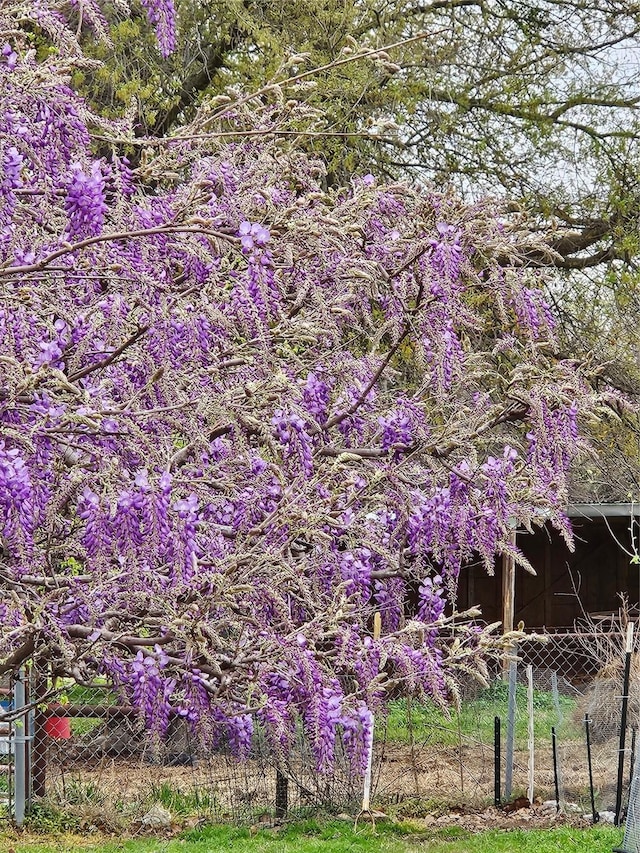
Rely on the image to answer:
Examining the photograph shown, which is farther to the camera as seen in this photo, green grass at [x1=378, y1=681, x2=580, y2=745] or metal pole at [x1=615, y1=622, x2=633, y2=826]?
green grass at [x1=378, y1=681, x2=580, y2=745]

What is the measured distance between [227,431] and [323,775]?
3464 mm

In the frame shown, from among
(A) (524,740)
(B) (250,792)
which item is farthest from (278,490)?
(A) (524,740)

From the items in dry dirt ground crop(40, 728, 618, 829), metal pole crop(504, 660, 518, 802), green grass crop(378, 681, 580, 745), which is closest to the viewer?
dry dirt ground crop(40, 728, 618, 829)

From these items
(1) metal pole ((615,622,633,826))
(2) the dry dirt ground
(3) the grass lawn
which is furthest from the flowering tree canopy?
(2) the dry dirt ground

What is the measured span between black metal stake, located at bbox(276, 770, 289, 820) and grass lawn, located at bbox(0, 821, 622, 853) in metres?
0.18

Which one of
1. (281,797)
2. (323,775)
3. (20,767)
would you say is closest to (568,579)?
(281,797)

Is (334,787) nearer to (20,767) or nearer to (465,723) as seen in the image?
(20,767)

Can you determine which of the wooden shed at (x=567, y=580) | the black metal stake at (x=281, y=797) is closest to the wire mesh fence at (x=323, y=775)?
the black metal stake at (x=281, y=797)

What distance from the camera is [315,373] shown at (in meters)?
4.21

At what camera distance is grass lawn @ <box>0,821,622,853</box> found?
20.9ft

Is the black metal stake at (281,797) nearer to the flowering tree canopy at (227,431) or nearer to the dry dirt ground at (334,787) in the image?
the dry dirt ground at (334,787)

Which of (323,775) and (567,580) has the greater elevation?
(567,580)

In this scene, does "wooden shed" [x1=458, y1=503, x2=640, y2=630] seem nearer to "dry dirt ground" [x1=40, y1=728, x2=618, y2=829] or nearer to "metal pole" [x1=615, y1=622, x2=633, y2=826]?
"dry dirt ground" [x1=40, y1=728, x2=618, y2=829]

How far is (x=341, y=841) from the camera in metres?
6.50
